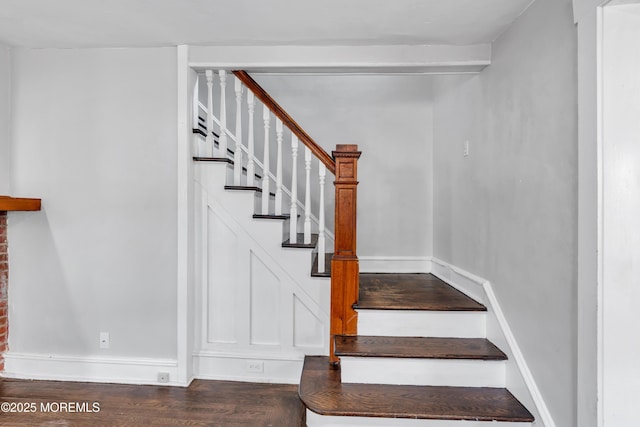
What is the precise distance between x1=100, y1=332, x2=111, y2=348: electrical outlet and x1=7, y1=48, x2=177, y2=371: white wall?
0.04 metres

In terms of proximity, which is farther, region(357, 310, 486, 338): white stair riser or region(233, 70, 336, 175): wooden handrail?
region(233, 70, 336, 175): wooden handrail

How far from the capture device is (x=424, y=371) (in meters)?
2.18

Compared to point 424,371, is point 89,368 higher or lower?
lower

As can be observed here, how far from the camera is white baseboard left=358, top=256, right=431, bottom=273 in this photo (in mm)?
3658

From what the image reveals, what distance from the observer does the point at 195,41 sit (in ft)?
8.21

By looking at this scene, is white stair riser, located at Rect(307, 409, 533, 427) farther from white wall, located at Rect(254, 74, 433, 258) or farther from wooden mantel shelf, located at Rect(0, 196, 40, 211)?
wooden mantel shelf, located at Rect(0, 196, 40, 211)

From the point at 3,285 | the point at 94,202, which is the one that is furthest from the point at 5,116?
the point at 3,285

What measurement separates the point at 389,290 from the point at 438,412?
3.55 feet

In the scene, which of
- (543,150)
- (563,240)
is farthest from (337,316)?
(543,150)

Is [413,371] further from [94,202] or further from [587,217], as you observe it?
[94,202]
